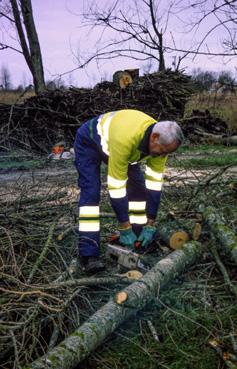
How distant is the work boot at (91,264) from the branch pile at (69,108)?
786cm

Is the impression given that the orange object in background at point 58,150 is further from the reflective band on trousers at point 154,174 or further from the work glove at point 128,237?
the work glove at point 128,237

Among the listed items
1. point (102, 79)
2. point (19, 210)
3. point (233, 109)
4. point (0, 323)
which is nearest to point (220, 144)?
point (233, 109)

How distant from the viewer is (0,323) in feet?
8.96

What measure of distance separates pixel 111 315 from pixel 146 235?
1290mm

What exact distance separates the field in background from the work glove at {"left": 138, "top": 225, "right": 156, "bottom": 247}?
9753 mm

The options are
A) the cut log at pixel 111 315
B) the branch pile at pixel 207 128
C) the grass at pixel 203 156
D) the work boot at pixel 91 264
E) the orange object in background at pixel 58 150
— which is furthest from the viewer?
the branch pile at pixel 207 128

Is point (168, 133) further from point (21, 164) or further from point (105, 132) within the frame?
point (21, 164)

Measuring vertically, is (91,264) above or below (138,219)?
below

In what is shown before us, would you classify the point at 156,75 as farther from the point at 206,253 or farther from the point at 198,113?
the point at 206,253

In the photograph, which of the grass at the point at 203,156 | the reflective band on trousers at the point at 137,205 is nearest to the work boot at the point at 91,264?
the reflective band on trousers at the point at 137,205

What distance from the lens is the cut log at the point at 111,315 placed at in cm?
231

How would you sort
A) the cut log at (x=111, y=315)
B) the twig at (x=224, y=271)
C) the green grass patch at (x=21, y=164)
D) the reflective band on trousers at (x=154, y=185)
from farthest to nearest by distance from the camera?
1. the green grass patch at (x=21, y=164)
2. the reflective band on trousers at (x=154, y=185)
3. the twig at (x=224, y=271)
4. the cut log at (x=111, y=315)

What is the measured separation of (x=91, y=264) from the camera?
12.2 ft

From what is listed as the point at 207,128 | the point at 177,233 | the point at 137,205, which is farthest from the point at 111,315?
the point at 207,128
